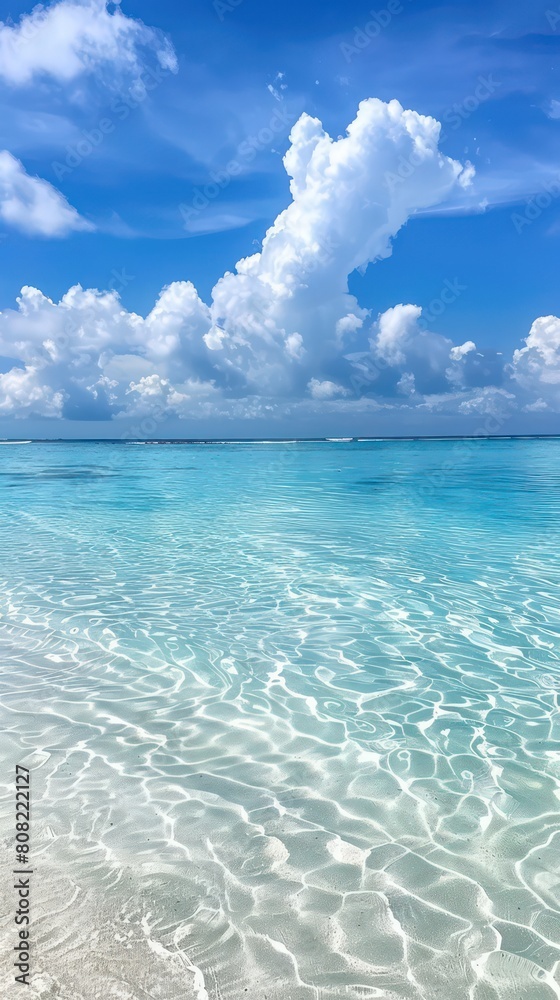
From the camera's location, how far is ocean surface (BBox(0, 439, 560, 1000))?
330 cm

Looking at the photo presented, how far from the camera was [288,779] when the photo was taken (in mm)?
5062

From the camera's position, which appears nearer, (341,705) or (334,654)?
(341,705)

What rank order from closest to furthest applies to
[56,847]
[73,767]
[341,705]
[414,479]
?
[56,847]
[73,767]
[341,705]
[414,479]

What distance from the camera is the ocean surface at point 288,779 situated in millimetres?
3299

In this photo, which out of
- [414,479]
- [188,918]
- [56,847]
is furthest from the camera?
[414,479]

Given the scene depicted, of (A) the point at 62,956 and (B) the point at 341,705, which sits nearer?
(A) the point at 62,956

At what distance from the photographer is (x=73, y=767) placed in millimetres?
5176

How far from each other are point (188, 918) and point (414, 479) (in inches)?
1429

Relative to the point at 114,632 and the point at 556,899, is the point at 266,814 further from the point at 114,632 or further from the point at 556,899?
the point at 114,632

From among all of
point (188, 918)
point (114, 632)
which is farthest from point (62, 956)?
point (114, 632)

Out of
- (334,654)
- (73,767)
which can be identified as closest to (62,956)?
(73,767)

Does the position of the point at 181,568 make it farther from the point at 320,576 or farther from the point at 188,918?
the point at 188,918

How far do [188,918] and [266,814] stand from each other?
113 centimetres

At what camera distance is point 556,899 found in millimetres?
3719
